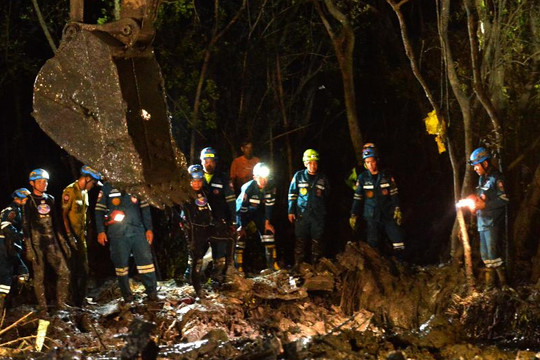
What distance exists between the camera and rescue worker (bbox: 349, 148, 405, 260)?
462 inches

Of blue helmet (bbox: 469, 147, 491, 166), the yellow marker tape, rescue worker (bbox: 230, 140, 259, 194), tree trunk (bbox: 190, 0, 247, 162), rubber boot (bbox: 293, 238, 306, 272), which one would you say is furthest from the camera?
tree trunk (bbox: 190, 0, 247, 162)

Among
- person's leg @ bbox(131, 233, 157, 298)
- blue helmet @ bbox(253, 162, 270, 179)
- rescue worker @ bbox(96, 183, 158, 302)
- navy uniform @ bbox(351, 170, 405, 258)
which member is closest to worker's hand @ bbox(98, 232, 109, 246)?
rescue worker @ bbox(96, 183, 158, 302)

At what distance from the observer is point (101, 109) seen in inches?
237

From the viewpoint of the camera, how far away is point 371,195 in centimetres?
1182

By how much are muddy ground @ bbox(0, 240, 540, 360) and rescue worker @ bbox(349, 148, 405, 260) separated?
399mm

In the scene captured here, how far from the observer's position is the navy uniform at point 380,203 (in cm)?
1174

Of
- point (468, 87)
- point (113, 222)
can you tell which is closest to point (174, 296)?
point (113, 222)

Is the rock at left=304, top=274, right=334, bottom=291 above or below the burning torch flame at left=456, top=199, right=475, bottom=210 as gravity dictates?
below

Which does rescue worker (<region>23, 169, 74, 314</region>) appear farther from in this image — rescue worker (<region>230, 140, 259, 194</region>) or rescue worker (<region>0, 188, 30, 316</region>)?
rescue worker (<region>230, 140, 259, 194</region>)

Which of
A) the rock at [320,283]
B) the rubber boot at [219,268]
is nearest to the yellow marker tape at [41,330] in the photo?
the rubber boot at [219,268]

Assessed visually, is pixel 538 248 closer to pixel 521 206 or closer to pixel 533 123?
pixel 521 206

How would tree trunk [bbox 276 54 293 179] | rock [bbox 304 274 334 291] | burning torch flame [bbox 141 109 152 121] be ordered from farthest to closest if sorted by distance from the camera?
1. tree trunk [bbox 276 54 293 179]
2. rock [bbox 304 274 334 291]
3. burning torch flame [bbox 141 109 152 121]

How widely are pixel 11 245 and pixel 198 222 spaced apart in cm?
270

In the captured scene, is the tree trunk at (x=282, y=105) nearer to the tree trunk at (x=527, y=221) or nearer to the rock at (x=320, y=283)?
the rock at (x=320, y=283)
